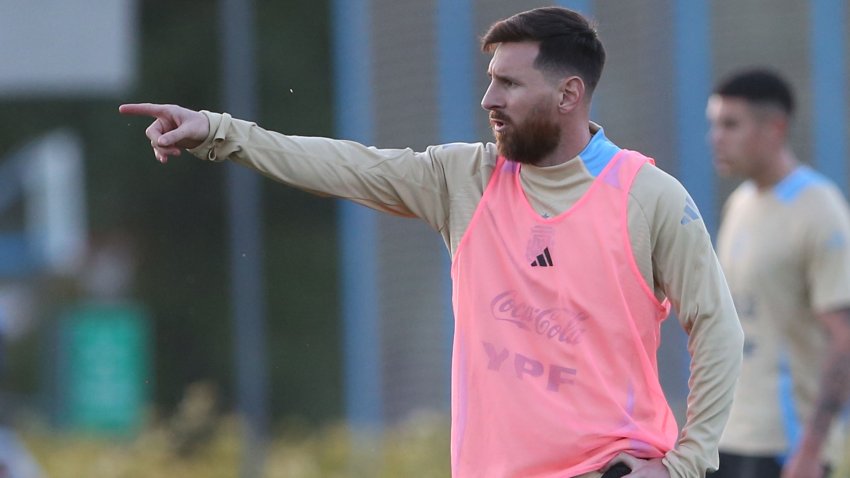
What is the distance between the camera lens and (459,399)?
397 cm

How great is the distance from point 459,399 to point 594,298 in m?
0.46

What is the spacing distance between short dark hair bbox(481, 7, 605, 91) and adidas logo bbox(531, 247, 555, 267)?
507 mm

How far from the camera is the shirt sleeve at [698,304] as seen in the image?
152 inches

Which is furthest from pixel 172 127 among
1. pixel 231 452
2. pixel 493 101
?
pixel 231 452

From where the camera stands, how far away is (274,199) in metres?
15.9

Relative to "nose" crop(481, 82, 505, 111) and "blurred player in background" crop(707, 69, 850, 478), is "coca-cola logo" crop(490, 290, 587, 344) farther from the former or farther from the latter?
"blurred player in background" crop(707, 69, 850, 478)

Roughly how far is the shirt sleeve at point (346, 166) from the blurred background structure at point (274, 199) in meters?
3.24

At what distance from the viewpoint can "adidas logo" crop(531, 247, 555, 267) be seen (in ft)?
12.7

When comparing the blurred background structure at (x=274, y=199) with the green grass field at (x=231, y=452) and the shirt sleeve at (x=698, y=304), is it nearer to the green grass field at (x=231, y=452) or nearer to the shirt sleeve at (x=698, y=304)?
the green grass field at (x=231, y=452)

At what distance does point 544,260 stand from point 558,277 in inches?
2.4

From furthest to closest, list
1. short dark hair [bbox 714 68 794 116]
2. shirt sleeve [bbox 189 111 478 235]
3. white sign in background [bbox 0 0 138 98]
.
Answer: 1. white sign in background [bbox 0 0 138 98]
2. short dark hair [bbox 714 68 794 116]
3. shirt sleeve [bbox 189 111 478 235]

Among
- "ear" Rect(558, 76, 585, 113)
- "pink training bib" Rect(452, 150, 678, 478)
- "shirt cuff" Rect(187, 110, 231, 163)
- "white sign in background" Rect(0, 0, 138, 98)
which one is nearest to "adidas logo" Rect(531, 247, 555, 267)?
"pink training bib" Rect(452, 150, 678, 478)

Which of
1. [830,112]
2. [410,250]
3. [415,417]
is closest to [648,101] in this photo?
[830,112]

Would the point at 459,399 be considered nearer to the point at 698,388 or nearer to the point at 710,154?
the point at 698,388
